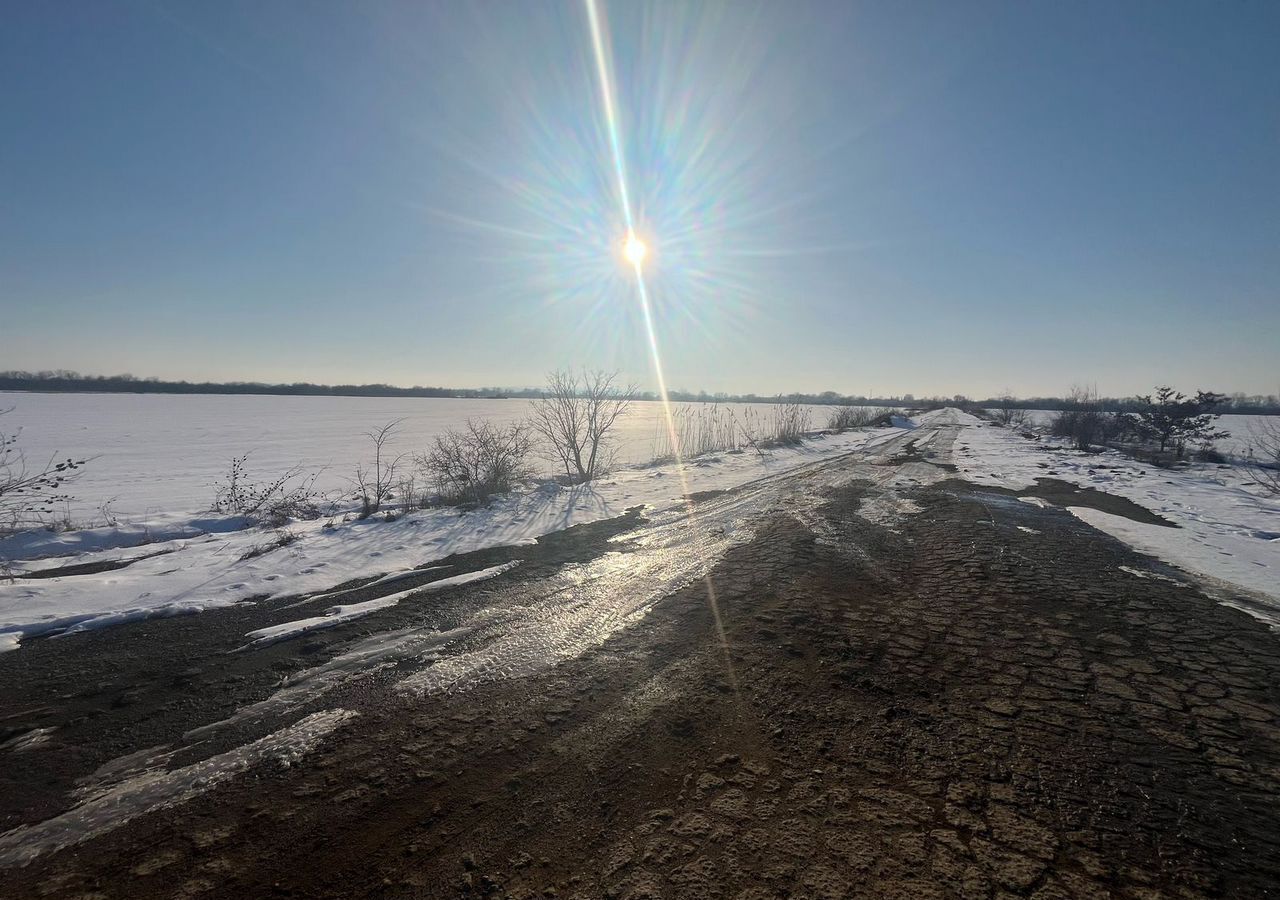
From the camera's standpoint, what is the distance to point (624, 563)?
588cm

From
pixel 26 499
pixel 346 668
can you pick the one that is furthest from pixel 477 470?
pixel 26 499

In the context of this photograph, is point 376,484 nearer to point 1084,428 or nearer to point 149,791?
point 149,791

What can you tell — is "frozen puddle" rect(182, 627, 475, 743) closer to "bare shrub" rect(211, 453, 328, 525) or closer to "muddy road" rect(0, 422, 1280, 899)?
"muddy road" rect(0, 422, 1280, 899)

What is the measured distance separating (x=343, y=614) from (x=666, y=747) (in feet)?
11.1

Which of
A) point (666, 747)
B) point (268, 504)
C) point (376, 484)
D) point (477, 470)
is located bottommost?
point (268, 504)

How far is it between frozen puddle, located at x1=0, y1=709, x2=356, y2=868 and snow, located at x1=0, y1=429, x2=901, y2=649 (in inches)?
111

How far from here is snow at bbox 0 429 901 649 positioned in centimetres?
464

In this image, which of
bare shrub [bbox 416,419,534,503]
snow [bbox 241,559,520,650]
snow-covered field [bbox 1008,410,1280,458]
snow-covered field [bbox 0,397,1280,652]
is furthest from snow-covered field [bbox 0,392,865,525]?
snow-covered field [bbox 1008,410,1280,458]

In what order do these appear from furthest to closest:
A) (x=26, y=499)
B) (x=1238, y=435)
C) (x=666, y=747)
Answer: (x=1238, y=435), (x=26, y=499), (x=666, y=747)

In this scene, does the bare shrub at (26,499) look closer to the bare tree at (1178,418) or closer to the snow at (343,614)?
the snow at (343,614)

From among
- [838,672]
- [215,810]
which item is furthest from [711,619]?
[215,810]

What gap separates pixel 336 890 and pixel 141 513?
10.7 meters

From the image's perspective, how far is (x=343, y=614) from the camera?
4508mm

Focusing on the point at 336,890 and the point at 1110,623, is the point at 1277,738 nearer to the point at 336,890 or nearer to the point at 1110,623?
the point at 1110,623
